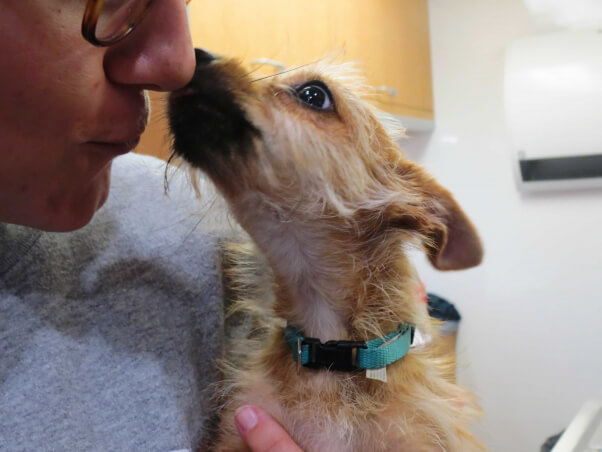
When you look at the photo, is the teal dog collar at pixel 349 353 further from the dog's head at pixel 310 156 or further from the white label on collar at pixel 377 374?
the dog's head at pixel 310 156

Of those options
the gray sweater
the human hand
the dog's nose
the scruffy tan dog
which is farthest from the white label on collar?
the dog's nose

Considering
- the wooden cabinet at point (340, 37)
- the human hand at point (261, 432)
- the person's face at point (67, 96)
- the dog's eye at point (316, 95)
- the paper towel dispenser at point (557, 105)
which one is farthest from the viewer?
the paper towel dispenser at point (557, 105)

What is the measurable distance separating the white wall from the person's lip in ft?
8.17

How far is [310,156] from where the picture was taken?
940mm

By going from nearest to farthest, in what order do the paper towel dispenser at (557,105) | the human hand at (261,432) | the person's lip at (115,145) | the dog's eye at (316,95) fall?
the person's lip at (115,145) < the human hand at (261,432) < the dog's eye at (316,95) < the paper towel dispenser at (557,105)

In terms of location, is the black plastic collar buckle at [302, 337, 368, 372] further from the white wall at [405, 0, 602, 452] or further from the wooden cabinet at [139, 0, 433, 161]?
the white wall at [405, 0, 602, 452]

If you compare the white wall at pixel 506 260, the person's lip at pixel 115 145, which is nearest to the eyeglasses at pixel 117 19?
the person's lip at pixel 115 145

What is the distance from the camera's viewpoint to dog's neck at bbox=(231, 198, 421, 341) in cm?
97

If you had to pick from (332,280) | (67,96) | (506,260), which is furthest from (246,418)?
(506,260)

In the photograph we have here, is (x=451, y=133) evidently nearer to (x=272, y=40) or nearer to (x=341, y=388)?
(x=272, y=40)

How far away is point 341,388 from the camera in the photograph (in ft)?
3.02

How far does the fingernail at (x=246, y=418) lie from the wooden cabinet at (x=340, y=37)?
0.53m

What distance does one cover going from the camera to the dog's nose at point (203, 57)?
34.3 inches

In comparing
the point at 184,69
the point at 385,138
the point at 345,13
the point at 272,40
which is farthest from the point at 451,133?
the point at 184,69
